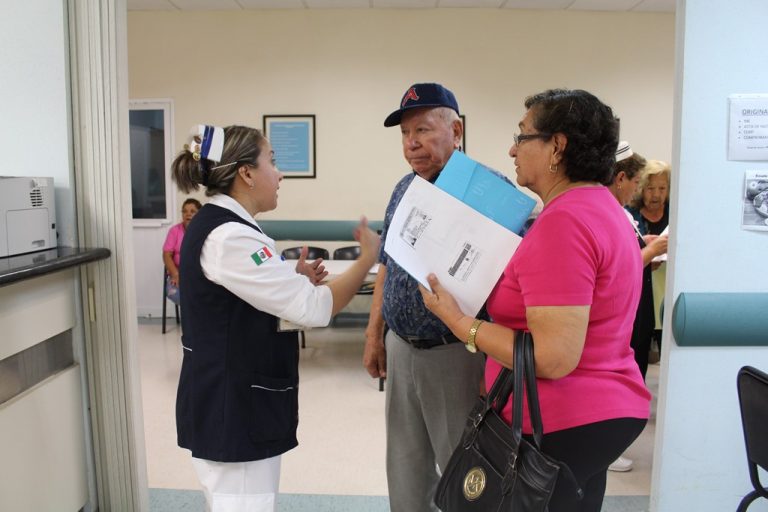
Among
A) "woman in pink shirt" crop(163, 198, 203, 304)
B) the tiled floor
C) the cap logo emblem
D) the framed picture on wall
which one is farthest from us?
the framed picture on wall

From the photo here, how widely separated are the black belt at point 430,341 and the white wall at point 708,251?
0.77 m

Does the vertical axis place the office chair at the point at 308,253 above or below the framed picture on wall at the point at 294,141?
below

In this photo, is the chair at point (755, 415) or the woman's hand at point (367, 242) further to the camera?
the woman's hand at point (367, 242)

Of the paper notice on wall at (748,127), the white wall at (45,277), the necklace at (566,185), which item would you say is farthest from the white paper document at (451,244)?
the white wall at (45,277)

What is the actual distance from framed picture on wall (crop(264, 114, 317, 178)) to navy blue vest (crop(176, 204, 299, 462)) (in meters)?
4.35

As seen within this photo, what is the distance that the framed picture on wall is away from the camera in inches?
224

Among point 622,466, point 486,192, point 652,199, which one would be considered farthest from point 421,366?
point 652,199

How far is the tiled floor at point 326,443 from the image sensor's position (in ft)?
8.40

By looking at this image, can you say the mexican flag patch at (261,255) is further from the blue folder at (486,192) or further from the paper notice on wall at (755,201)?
the paper notice on wall at (755,201)

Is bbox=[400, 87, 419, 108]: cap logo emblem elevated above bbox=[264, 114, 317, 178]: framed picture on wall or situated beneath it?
situated beneath

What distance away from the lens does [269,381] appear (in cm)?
149

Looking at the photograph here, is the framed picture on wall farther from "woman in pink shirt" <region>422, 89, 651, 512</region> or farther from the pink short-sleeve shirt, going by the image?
the pink short-sleeve shirt

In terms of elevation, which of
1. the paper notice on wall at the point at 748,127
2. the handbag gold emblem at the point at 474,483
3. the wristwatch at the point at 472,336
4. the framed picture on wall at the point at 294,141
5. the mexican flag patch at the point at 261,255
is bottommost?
the handbag gold emblem at the point at 474,483

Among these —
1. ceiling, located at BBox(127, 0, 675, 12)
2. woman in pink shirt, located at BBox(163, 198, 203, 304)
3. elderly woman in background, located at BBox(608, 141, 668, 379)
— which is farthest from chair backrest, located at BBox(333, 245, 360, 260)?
elderly woman in background, located at BBox(608, 141, 668, 379)
